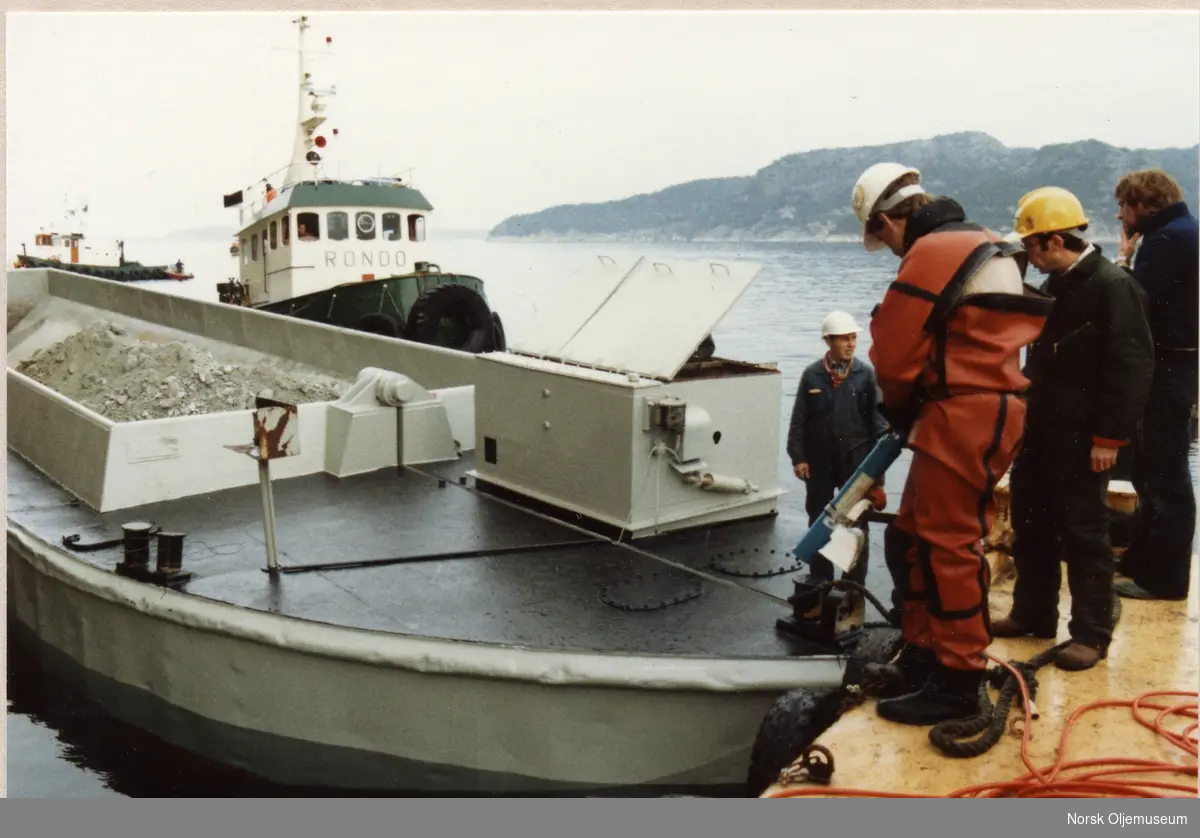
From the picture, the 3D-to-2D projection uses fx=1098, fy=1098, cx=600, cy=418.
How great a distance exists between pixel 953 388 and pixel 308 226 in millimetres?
12175

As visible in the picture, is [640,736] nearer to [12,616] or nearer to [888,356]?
[888,356]

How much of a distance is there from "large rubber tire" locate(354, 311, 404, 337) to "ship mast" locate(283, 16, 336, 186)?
107 inches

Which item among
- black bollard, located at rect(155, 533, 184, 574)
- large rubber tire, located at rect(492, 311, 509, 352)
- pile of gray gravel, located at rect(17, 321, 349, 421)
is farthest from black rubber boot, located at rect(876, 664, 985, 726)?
large rubber tire, located at rect(492, 311, 509, 352)

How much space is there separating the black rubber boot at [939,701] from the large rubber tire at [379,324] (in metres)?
10.5

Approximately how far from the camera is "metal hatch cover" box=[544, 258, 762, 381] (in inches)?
188

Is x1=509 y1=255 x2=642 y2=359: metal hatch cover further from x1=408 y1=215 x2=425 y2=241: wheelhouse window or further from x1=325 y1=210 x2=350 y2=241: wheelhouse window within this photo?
x1=408 y1=215 x2=425 y2=241: wheelhouse window

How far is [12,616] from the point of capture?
5.52 m

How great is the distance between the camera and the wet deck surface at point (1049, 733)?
2881 mm

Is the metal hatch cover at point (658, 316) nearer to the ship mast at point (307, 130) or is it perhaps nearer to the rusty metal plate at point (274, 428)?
the rusty metal plate at point (274, 428)

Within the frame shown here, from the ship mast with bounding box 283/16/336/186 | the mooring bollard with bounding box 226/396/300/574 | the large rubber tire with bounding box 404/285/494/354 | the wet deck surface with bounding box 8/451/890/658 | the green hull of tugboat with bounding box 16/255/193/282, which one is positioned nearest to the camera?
the wet deck surface with bounding box 8/451/890/658

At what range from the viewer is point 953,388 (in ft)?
9.42

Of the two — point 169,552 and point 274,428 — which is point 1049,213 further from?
point 169,552

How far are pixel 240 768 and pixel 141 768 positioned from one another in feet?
2.07

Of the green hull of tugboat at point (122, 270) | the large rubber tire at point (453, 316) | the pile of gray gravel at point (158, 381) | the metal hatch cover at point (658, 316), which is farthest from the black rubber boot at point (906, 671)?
the green hull of tugboat at point (122, 270)
